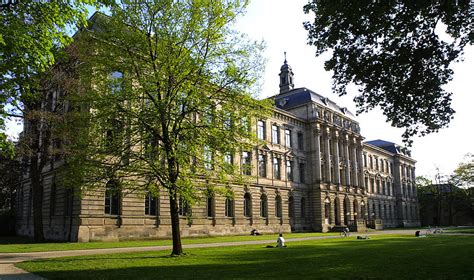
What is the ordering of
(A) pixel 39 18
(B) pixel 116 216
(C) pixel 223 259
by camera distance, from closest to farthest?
(A) pixel 39 18 → (C) pixel 223 259 → (B) pixel 116 216

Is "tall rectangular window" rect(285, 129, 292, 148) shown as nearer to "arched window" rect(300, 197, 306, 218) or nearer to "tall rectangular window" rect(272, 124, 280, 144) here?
"tall rectangular window" rect(272, 124, 280, 144)

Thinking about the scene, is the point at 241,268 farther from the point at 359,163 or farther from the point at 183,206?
the point at 359,163

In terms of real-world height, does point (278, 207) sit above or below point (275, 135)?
below

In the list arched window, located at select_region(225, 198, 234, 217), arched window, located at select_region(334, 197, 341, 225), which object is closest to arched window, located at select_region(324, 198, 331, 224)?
arched window, located at select_region(334, 197, 341, 225)

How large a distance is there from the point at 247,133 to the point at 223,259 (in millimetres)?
6386

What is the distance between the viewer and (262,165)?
169 ft

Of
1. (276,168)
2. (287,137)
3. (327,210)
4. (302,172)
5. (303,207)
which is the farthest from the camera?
(327,210)

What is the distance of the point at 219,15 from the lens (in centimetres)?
2012

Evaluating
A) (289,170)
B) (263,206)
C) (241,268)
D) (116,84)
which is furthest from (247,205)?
(241,268)

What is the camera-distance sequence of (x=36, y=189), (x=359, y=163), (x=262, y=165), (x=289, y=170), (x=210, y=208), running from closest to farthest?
(x=36, y=189) < (x=210, y=208) < (x=262, y=165) < (x=289, y=170) < (x=359, y=163)

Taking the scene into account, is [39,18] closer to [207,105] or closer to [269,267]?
[207,105]

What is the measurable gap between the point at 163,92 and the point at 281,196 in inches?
1455

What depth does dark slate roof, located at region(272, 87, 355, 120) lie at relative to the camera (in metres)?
61.7

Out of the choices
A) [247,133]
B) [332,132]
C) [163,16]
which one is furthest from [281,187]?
[163,16]
